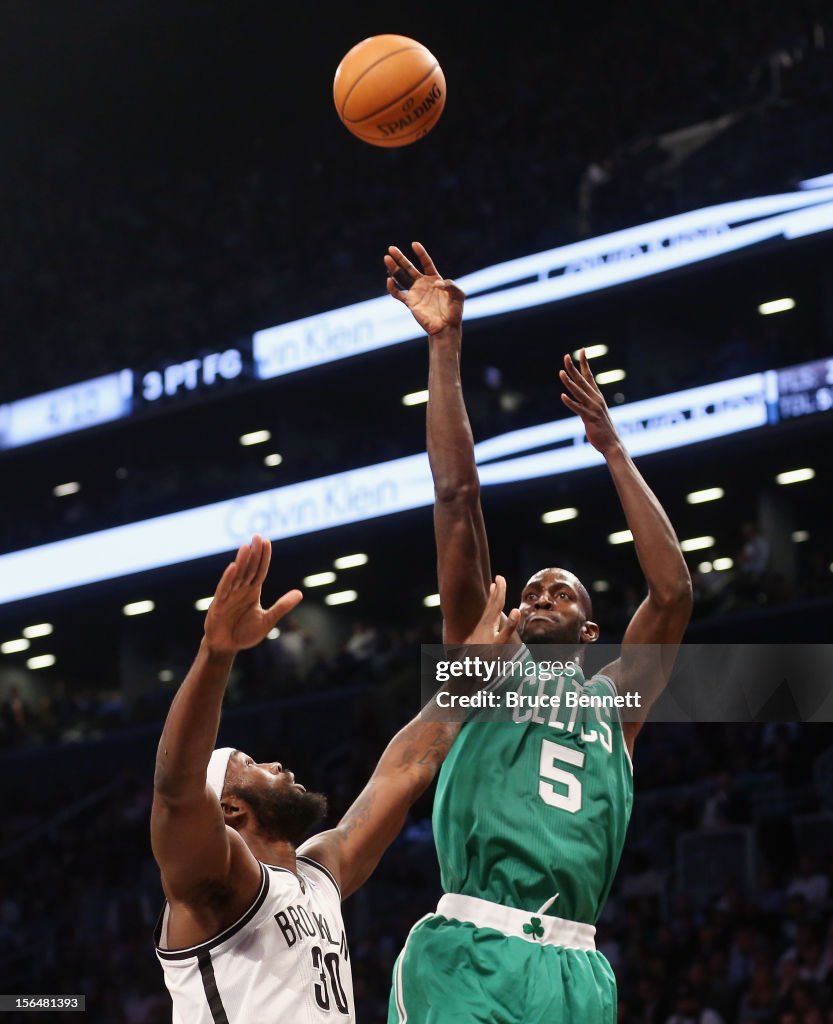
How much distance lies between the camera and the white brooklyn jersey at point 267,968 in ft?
11.9

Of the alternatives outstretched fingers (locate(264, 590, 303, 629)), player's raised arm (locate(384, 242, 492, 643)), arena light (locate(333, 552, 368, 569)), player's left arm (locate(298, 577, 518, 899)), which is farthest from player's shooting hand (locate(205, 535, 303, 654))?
arena light (locate(333, 552, 368, 569))

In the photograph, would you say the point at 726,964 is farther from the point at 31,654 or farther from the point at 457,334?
the point at 31,654

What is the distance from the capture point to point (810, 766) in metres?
14.0

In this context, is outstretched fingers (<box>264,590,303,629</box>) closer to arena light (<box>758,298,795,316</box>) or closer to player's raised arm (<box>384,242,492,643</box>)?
player's raised arm (<box>384,242,492,643</box>)

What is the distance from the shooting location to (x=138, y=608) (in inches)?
1000

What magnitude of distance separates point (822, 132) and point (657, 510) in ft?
54.5

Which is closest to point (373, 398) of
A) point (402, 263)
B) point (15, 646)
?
point (15, 646)

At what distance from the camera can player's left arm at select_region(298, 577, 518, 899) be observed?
4.36 meters

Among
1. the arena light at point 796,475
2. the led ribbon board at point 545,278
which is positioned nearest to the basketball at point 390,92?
the led ribbon board at point 545,278

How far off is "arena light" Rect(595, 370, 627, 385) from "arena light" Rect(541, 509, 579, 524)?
2.01 m

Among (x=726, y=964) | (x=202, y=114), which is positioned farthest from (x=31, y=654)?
(x=726, y=964)

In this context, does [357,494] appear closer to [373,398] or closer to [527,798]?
[373,398]

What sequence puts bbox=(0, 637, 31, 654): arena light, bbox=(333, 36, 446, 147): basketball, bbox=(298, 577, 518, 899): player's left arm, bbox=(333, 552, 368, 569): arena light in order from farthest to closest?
bbox=(0, 637, 31, 654): arena light, bbox=(333, 552, 368, 569): arena light, bbox=(333, 36, 446, 147): basketball, bbox=(298, 577, 518, 899): player's left arm

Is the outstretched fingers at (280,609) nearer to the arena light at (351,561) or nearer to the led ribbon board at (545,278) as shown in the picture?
the led ribbon board at (545,278)
